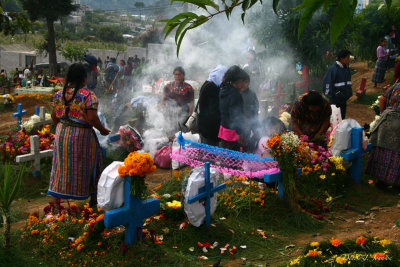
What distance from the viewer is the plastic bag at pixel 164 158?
24.7 feet

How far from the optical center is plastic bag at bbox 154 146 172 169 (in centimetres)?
752

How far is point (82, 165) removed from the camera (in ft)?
15.5

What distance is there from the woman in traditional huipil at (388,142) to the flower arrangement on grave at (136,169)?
3.74 m

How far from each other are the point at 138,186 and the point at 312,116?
11.1 feet

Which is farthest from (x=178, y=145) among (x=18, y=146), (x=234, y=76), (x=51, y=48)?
(x=51, y=48)

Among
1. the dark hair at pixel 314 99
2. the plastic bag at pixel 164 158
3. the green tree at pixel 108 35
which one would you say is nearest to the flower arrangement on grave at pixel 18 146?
the plastic bag at pixel 164 158

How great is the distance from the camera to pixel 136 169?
3562mm

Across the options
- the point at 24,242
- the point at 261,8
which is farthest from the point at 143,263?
the point at 261,8

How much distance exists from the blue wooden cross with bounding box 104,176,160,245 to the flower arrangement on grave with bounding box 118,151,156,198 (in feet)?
0.18

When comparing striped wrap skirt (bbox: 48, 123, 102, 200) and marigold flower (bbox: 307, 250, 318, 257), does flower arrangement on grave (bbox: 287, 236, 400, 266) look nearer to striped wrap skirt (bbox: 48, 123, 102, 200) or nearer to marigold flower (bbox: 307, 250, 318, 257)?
marigold flower (bbox: 307, 250, 318, 257)

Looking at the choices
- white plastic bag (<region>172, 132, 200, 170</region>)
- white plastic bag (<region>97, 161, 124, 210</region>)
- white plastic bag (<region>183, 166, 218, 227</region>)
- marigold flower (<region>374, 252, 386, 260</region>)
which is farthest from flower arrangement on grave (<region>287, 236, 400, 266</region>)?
white plastic bag (<region>172, 132, 200, 170</region>)

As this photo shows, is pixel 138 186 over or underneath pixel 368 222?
over

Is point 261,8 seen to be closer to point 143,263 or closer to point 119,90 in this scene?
point 119,90

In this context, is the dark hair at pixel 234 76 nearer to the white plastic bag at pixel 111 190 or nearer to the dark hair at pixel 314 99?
the dark hair at pixel 314 99
